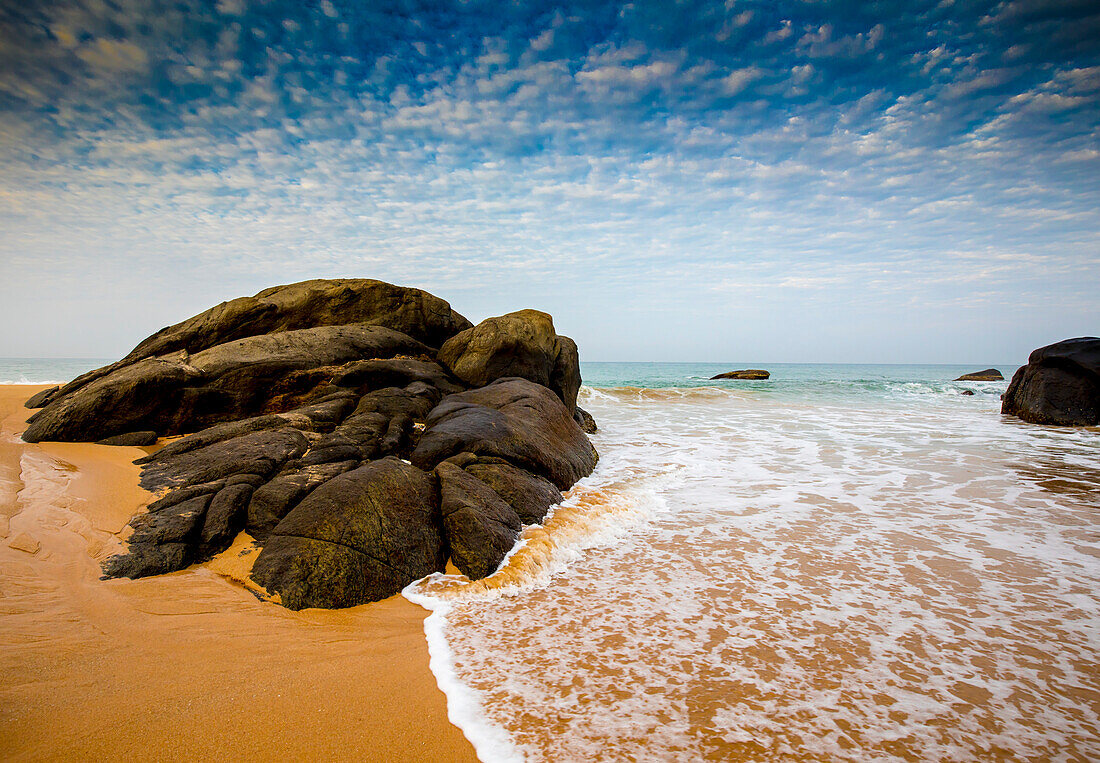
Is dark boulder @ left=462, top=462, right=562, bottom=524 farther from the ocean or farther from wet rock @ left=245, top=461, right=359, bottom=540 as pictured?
wet rock @ left=245, top=461, right=359, bottom=540

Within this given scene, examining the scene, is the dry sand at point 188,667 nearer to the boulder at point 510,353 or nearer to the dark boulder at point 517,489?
the dark boulder at point 517,489

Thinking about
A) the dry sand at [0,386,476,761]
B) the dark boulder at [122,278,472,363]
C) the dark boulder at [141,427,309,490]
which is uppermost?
the dark boulder at [122,278,472,363]

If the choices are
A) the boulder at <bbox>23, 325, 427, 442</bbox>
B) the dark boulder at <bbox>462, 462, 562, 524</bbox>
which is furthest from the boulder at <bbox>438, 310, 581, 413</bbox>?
the dark boulder at <bbox>462, 462, 562, 524</bbox>

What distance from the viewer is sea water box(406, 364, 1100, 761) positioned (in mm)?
2521

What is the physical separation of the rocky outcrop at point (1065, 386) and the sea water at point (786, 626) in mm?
10713

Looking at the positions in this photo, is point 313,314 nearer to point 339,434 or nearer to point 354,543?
point 339,434

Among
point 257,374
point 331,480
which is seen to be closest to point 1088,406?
point 331,480

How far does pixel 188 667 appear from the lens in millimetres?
2879

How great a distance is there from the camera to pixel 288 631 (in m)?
3.36

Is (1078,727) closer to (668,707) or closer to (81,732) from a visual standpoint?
(668,707)

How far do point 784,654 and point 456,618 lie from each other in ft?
7.64

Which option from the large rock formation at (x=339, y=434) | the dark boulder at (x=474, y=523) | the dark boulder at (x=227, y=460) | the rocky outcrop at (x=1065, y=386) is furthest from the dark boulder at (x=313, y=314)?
the rocky outcrop at (x=1065, y=386)

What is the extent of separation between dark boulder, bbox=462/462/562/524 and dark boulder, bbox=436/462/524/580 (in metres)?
0.16

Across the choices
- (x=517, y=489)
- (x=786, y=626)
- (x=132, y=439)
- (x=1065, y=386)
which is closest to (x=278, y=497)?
(x=517, y=489)
